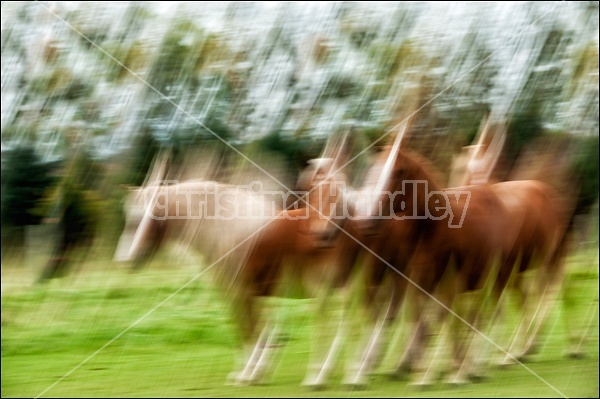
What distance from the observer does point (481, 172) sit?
333 cm

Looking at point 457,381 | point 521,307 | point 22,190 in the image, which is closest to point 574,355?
point 521,307

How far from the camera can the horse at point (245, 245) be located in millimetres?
3113

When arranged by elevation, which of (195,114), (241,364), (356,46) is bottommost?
(241,364)

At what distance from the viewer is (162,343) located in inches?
132

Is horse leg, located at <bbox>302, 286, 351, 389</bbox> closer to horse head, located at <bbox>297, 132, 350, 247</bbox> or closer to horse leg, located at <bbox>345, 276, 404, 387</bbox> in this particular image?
horse leg, located at <bbox>345, 276, 404, 387</bbox>

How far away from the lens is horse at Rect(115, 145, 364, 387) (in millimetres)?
3113

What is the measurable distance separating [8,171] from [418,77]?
1.83 m

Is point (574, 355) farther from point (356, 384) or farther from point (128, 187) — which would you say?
point (128, 187)

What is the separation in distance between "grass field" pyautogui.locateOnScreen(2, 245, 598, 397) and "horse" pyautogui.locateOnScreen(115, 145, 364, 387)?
8 centimetres

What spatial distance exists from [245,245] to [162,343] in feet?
1.92

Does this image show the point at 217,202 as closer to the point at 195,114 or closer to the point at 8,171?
the point at 195,114

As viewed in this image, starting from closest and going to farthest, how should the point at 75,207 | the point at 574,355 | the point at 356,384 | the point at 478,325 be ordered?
1. the point at 356,384
2. the point at 478,325
3. the point at 574,355
4. the point at 75,207

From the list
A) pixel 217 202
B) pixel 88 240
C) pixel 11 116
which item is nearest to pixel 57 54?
pixel 11 116

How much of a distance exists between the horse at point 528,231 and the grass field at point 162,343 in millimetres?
85
